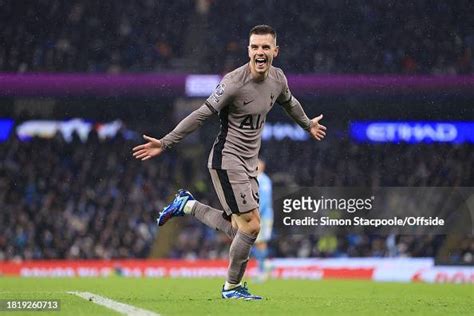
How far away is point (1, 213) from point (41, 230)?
1.02m

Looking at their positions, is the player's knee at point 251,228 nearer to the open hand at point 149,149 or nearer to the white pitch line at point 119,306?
the open hand at point 149,149

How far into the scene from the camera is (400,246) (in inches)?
739

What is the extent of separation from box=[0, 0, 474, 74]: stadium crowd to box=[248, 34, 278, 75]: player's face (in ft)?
39.7

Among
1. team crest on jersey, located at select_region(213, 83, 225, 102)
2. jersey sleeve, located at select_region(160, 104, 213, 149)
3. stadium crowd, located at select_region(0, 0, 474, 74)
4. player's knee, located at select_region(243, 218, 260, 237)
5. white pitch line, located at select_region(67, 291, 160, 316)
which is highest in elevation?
stadium crowd, located at select_region(0, 0, 474, 74)

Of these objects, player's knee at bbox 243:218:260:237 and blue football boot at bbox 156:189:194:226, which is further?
blue football boot at bbox 156:189:194:226

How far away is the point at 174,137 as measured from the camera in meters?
6.94

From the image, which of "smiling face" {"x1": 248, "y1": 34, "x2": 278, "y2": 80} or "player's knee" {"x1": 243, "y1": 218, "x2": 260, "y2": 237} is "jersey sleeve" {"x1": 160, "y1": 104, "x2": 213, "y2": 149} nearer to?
"smiling face" {"x1": 248, "y1": 34, "x2": 278, "y2": 80}

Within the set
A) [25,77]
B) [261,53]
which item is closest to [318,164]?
[25,77]

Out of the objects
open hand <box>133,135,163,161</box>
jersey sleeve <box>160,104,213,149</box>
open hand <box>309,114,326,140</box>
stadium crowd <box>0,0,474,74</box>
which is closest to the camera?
open hand <box>133,135,163,161</box>

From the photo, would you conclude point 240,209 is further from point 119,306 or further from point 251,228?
point 119,306

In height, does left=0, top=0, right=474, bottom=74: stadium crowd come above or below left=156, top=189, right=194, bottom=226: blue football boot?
above

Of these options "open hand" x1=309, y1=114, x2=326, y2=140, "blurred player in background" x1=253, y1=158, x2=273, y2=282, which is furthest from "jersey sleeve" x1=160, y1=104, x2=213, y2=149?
"blurred player in background" x1=253, y1=158, x2=273, y2=282

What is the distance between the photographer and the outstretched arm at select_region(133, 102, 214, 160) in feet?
22.5

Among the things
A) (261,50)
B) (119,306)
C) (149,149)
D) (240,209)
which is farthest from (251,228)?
(261,50)
